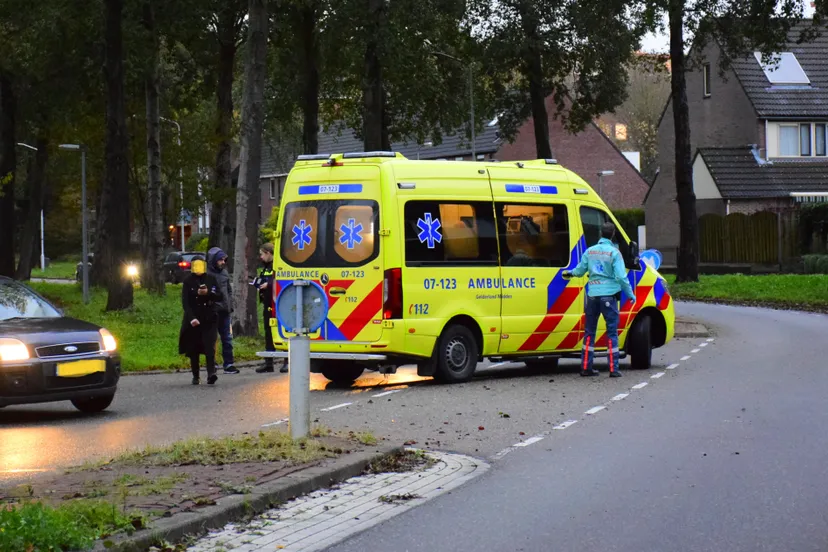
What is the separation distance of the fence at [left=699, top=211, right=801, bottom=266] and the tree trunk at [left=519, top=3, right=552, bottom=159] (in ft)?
42.5

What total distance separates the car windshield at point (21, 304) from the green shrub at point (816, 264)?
1382 inches

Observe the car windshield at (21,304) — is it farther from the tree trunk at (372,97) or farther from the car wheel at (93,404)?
the tree trunk at (372,97)

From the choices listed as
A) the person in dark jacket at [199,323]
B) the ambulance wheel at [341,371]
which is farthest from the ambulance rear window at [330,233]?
the person in dark jacket at [199,323]

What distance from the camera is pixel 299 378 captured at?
1091 cm

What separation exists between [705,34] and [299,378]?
1176 inches

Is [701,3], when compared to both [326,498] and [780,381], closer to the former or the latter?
[780,381]

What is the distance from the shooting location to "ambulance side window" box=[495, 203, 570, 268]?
58.8 feet

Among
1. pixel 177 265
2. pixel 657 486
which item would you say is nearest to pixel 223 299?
pixel 657 486

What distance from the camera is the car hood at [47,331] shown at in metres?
14.4

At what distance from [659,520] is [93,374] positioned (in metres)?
8.06

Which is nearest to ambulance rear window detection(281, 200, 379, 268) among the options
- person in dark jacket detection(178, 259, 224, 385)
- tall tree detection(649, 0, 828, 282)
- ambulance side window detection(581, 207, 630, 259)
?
person in dark jacket detection(178, 259, 224, 385)

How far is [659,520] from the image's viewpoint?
26.8ft

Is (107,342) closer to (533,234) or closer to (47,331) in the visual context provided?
(47,331)

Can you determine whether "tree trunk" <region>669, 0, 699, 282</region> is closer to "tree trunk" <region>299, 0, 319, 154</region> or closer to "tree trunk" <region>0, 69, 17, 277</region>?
"tree trunk" <region>299, 0, 319, 154</region>
